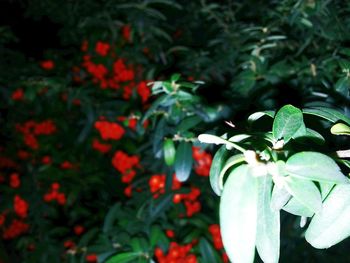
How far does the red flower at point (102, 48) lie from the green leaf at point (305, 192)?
172cm

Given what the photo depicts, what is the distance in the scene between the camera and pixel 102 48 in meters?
1.92

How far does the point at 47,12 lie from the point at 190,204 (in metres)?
1.39

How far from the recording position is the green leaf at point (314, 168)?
315mm

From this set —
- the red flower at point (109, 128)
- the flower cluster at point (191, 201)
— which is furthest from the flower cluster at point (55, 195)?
the flower cluster at point (191, 201)

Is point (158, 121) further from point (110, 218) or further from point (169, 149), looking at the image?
point (110, 218)

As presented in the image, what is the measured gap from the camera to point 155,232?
3.96 ft

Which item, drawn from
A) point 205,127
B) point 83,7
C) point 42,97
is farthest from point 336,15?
point 42,97

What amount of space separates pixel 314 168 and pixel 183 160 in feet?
2.05

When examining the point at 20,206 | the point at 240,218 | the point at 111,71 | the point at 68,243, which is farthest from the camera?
the point at 111,71

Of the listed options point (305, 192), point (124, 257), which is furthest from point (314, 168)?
point (124, 257)

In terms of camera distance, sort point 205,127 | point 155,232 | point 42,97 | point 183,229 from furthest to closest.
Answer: point 42,97
point 183,229
point 155,232
point 205,127

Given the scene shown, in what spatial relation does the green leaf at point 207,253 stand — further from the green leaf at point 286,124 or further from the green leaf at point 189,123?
the green leaf at point 286,124

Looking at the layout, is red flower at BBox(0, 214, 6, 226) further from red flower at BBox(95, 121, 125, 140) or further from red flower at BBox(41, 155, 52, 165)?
red flower at BBox(95, 121, 125, 140)

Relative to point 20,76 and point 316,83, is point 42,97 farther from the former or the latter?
point 316,83
